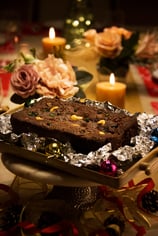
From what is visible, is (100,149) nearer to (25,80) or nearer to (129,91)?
(25,80)

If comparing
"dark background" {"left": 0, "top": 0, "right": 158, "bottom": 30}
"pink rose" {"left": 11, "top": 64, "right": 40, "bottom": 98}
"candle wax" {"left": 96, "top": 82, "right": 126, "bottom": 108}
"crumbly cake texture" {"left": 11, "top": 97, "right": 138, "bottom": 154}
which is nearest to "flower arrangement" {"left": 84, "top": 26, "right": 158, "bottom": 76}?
"candle wax" {"left": 96, "top": 82, "right": 126, "bottom": 108}

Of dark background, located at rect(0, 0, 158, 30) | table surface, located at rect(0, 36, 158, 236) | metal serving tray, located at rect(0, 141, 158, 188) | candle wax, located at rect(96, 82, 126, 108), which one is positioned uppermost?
metal serving tray, located at rect(0, 141, 158, 188)

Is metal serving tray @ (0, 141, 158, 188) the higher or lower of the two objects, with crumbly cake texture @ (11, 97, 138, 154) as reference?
lower

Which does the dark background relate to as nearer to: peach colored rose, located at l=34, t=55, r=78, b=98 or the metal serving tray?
peach colored rose, located at l=34, t=55, r=78, b=98

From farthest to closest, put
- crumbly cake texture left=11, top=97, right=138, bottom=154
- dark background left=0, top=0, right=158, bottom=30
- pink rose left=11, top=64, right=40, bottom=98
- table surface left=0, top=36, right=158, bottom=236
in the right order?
dark background left=0, top=0, right=158, bottom=30, table surface left=0, top=36, right=158, bottom=236, pink rose left=11, top=64, right=40, bottom=98, crumbly cake texture left=11, top=97, right=138, bottom=154

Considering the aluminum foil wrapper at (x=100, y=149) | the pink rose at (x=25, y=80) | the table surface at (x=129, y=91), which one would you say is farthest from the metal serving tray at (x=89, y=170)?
the pink rose at (x=25, y=80)

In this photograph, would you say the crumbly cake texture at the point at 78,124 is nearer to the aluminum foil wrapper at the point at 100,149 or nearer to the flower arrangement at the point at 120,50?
the aluminum foil wrapper at the point at 100,149

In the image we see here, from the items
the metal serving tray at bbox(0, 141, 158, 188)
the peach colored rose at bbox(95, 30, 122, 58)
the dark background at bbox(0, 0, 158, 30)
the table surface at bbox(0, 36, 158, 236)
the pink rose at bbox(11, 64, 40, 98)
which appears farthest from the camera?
the dark background at bbox(0, 0, 158, 30)
